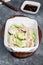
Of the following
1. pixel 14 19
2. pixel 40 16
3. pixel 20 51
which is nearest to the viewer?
pixel 20 51

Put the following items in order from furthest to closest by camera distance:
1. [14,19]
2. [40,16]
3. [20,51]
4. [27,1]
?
[27,1], [40,16], [14,19], [20,51]

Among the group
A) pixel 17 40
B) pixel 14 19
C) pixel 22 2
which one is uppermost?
pixel 22 2

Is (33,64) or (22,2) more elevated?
(22,2)

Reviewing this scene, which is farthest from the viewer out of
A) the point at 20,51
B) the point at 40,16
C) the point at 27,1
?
the point at 27,1

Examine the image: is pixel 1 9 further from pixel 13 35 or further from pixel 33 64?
pixel 33 64

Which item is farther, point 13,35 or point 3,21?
point 3,21

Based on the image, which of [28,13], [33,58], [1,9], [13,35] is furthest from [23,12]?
[33,58]

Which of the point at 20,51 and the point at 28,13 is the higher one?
the point at 28,13

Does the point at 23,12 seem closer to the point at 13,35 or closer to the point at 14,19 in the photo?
the point at 14,19

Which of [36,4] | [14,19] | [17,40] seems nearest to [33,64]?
[17,40]
